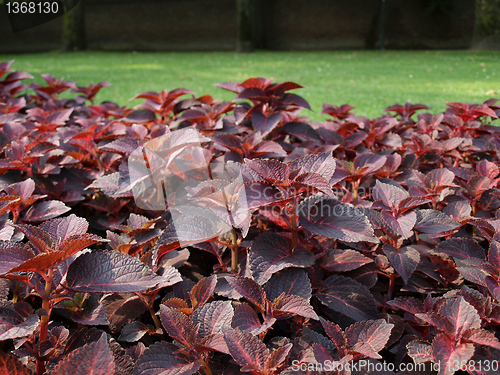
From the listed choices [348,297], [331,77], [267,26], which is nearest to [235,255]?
[348,297]

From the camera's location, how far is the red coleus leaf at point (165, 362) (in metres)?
0.66

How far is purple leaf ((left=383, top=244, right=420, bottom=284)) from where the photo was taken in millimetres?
876

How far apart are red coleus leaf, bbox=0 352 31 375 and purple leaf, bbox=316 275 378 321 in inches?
21.0

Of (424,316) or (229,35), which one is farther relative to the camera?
(229,35)

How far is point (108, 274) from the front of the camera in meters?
0.71

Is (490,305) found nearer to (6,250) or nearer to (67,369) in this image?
(67,369)

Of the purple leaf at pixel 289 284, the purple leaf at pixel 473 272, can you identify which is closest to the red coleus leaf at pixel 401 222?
the purple leaf at pixel 473 272

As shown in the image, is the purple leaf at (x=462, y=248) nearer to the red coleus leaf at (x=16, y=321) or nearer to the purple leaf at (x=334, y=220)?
the purple leaf at (x=334, y=220)

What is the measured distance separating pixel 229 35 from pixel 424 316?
51.5 ft

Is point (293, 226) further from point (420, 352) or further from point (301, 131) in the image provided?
point (301, 131)

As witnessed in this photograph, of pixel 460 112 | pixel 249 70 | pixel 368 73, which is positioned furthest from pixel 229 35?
pixel 460 112

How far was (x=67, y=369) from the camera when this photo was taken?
23.1 inches

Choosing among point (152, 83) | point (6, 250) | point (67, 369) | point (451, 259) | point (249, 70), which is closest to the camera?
point (67, 369)

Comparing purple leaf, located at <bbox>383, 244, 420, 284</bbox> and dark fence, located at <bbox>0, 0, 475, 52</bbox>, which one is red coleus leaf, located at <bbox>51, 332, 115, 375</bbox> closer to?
purple leaf, located at <bbox>383, 244, 420, 284</bbox>
